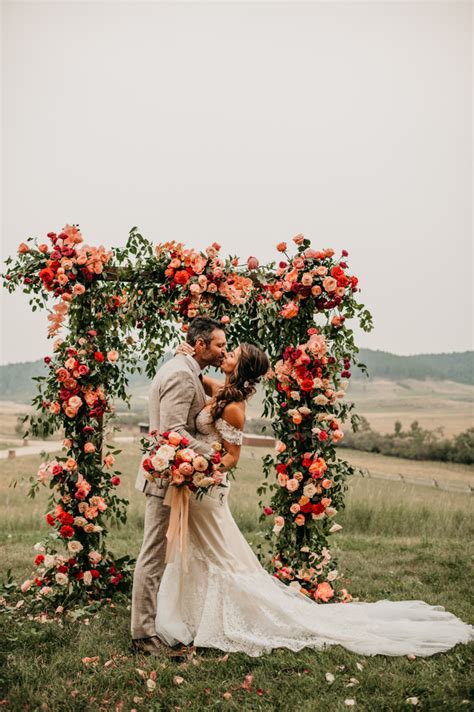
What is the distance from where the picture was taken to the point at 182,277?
5.21 m

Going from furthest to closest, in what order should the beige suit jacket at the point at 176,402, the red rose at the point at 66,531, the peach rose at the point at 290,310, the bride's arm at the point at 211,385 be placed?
1. the red rose at the point at 66,531
2. the peach rose at the point at 290,310
3. the bride's arm at the point at 211,385
4. the beige suit jacket at the point at 176,402

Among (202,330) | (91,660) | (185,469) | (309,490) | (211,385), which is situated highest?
(202,330)

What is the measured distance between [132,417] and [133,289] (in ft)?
31.4

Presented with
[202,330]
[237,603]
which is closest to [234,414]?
[202,330]

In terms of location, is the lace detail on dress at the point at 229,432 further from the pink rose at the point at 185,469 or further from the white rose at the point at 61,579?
the white rose at the point at 61,579

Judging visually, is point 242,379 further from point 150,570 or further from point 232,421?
point 150,570

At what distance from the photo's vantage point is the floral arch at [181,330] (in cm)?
520

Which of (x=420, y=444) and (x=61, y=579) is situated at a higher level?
(x=420, y=444)

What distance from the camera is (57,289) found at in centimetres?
526

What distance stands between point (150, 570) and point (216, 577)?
45 cm

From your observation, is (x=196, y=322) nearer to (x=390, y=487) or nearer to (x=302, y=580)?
(x=302, y=580)

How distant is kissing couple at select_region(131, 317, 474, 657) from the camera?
13.7ft

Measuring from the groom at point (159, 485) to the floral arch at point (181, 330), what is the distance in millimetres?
1068

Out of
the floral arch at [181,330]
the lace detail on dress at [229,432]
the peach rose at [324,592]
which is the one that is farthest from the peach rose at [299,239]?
the peach rose at [324,592]
